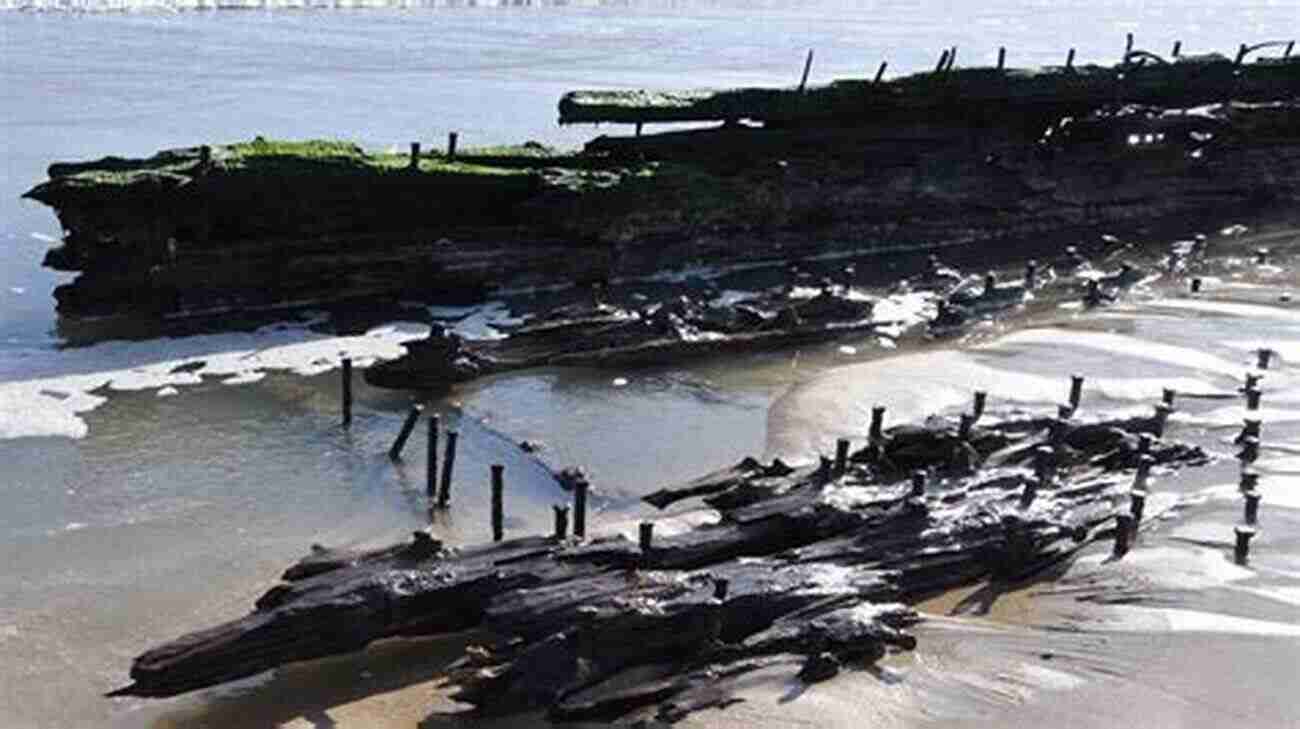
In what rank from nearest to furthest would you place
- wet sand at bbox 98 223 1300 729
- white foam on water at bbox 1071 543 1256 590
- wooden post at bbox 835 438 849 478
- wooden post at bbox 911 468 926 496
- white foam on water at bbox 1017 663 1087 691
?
wet sand at bbox 98 223 1300 729 < white foam on water at bbox 1017 663 1087 691 < white foam on water at bbox 1071 543 1256 590 < wooden post at bbox 911 468 926 496 < wooden post at bbox 835 438 849 478

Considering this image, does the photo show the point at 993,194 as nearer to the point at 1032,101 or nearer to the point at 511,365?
the point at 1032,101

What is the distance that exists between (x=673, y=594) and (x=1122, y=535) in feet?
20.3

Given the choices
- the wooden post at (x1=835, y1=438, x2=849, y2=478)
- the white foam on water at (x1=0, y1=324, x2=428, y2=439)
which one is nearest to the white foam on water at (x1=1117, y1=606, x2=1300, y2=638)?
the wooden post at (x1=835, y1=438, x2=849, y2=478)

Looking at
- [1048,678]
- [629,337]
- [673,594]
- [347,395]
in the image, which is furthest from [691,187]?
[1048,678]

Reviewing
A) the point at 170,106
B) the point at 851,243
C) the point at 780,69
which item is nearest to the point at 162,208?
the point at 851,243

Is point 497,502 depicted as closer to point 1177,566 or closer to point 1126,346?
point 1177,566

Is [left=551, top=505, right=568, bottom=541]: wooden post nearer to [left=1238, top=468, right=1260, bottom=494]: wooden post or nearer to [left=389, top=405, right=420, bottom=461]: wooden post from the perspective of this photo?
[left=389, top=405, right=420, bottom=461]: wooden post

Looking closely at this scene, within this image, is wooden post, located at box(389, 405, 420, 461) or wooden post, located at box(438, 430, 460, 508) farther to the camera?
wooden post, located at box(389, 405, 420, 461)

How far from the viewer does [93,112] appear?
196ft

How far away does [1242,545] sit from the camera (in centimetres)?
1647

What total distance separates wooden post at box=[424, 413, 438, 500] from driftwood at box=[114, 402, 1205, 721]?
12.9ft

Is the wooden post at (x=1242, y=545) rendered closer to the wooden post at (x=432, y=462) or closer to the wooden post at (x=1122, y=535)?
the wooden post at (x=1122, y=535)

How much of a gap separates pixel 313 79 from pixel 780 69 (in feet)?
93.8

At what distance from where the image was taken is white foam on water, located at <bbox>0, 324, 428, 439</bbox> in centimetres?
2239
